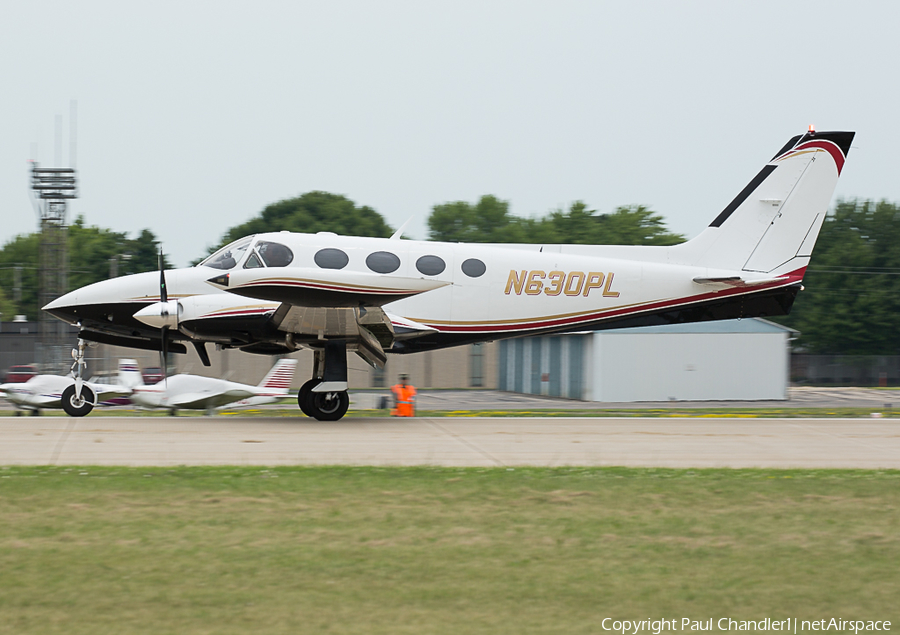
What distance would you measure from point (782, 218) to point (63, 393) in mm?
14318

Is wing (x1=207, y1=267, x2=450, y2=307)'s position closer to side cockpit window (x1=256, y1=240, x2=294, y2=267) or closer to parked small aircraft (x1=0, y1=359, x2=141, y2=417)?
side cockpit window (x1=256, y1=240, x2=294, y2=267)

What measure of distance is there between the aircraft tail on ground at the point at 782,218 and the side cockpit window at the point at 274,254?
303 inches

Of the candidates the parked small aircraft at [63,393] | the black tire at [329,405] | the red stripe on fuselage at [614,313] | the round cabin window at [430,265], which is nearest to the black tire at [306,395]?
the black tire at [329,405]

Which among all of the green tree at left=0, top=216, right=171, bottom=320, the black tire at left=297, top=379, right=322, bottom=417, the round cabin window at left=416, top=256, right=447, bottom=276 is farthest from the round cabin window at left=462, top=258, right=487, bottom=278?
the green tree at left=0, top=216, right=171, bottom=320

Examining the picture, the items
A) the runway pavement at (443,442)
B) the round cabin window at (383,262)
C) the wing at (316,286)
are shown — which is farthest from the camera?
the round cabin window at (383,262)

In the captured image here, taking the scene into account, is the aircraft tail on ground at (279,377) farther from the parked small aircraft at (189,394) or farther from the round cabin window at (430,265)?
the round cabin window at (430,265)

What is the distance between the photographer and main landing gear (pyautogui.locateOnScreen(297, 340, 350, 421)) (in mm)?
15602

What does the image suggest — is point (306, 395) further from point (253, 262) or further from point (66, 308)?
point (66, 308)

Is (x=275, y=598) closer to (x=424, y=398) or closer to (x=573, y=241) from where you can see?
(x=424, y=398)

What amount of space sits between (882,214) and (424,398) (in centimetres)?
4850

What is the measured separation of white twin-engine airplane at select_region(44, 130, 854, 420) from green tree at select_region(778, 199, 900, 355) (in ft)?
152

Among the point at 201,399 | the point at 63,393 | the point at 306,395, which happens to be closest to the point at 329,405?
the point at 306,395

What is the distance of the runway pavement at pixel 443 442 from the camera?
10945 mm

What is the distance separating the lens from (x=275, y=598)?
206 inches
